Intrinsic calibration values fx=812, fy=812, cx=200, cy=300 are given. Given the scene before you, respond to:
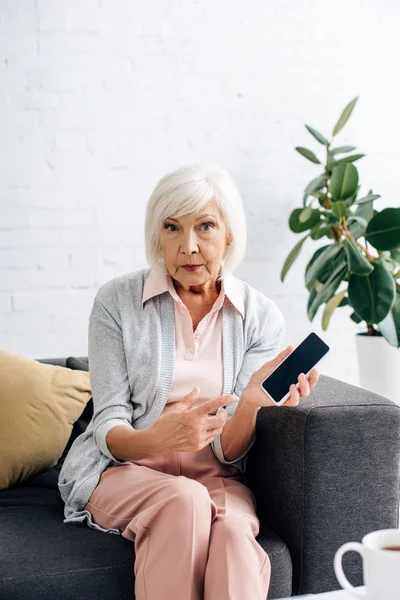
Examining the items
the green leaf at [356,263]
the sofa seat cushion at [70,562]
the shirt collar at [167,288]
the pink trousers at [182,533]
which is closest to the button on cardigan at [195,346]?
the shirt collar at [167,288]

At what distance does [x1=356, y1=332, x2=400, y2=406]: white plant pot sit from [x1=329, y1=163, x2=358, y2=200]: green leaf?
0.52 meters

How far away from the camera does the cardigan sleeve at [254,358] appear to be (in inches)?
75.3

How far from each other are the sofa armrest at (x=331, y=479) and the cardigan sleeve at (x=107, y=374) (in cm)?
36

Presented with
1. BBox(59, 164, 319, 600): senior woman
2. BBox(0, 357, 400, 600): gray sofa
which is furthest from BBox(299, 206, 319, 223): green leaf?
BBox(0, 357, 400, 600): gray sofa

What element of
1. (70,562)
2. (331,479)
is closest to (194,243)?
(331,479)

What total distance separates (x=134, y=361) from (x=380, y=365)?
1260 millimetres

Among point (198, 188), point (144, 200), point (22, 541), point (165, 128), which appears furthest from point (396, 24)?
point (22, 541)

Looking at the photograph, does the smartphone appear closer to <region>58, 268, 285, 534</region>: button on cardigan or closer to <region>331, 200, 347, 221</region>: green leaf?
<region>58, 268, 285, 534</region>: button on cardigan

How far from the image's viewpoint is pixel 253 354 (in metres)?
1.97

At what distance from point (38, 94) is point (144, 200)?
49cm

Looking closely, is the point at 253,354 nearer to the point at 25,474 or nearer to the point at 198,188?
the point at 198,188

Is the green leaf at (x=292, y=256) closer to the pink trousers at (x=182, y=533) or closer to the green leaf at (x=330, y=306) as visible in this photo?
the green leaf at (x=330, y=306)

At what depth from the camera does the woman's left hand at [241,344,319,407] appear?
5.39 feet

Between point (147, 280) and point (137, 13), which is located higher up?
point (137, 13)
